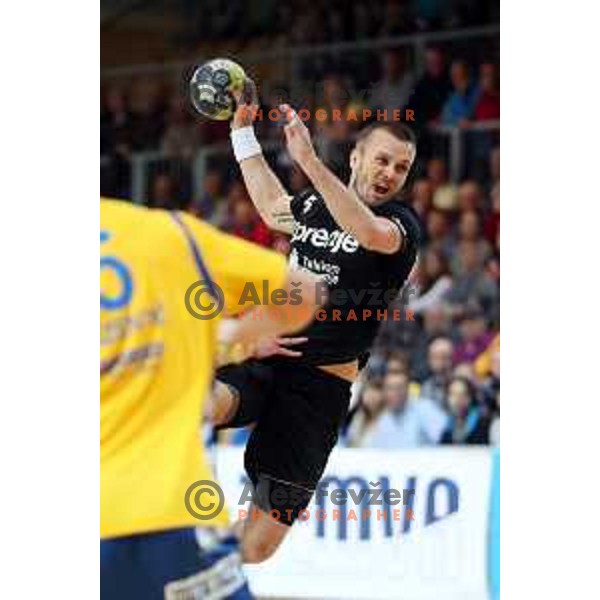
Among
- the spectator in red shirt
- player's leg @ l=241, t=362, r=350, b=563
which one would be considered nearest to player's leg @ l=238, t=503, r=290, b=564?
player's leg @ l=241, t=362, r=350, b=563

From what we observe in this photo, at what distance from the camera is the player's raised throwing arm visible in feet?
17.7

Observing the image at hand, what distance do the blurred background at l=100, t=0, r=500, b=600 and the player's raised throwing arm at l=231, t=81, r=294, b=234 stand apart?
0.04 m

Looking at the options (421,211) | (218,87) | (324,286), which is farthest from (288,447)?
(218,87)

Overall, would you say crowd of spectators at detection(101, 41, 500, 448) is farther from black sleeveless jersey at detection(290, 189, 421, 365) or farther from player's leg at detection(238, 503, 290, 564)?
player's leg at detection(238, 503, 290, 564)

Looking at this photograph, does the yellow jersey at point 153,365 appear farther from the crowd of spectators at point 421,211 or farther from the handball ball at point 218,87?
the handball ball at point 218,87

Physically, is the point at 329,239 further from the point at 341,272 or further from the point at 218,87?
the point at 218,87

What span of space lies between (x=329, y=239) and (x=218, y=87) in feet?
2.34

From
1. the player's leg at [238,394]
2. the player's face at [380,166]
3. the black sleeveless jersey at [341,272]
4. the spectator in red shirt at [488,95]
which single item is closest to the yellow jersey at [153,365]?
the player's leg at [238,394]

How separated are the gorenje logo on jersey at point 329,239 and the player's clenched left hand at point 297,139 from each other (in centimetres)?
24

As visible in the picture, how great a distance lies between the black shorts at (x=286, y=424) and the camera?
207 inches

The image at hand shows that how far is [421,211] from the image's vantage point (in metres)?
5.83
